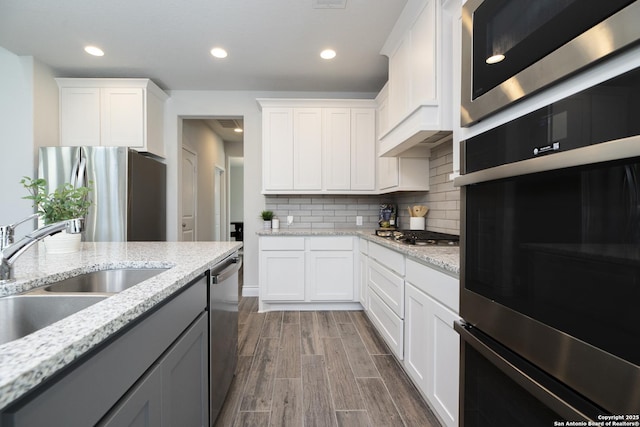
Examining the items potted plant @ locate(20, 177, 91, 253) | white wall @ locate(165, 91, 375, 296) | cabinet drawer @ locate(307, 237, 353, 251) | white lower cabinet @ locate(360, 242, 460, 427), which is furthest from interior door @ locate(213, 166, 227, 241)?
white lower cabinet @ locate(360, 242, 460, 427)

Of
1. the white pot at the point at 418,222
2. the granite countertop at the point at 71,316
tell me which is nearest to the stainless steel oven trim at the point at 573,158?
the granite countertop at the point at 71,316

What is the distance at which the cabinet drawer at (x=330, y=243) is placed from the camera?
3.23 meters

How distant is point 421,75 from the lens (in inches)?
77.4

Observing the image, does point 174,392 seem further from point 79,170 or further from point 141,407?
point 79,170

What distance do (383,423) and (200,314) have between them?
1.14 meters

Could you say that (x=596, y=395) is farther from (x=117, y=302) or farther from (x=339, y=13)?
(x=339, y=13)

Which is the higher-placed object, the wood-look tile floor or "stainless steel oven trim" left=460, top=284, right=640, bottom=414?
"stainless steel oven trim" left=460, top=284, right=640, bottom=414

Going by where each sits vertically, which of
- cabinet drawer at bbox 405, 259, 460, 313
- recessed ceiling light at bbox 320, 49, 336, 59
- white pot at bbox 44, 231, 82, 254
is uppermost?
recessed ceiling light at bbox 320, 49, 336, 59

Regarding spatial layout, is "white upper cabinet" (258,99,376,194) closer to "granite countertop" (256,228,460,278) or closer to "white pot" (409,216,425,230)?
"white pot" (409,216,425,230)

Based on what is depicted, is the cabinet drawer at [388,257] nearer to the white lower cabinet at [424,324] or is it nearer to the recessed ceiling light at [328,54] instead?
the white lower cabinet at [424,324]

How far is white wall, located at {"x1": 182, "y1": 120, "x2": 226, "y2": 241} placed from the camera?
15.1 ft

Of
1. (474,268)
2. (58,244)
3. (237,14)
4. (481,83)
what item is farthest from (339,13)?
(58,244)

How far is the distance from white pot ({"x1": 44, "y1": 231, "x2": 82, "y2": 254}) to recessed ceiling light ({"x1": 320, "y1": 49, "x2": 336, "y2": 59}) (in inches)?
103

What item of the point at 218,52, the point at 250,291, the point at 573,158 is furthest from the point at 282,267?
the point at 573,158
